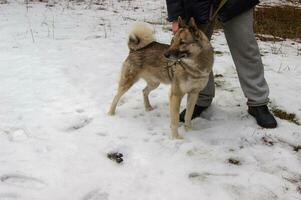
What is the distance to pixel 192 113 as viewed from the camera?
4.30 meters

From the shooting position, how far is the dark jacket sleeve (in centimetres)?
392

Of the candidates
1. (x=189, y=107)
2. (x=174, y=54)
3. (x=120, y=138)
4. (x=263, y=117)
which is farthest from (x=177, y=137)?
(x=263, y=117)

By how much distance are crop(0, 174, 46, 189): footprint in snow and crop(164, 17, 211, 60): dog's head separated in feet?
4.78

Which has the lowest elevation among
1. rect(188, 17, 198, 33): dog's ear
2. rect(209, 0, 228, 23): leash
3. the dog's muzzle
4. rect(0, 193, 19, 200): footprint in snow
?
rect(0, 193, 19, 200): footprint in snow

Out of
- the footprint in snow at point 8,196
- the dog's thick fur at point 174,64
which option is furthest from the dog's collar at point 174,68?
the footprint in snow at point 8,196

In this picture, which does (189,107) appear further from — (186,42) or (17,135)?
(17,135)

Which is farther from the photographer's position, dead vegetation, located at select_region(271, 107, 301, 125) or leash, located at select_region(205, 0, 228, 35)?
dead vegetation, located at select_region(271, 107, 301, 125)

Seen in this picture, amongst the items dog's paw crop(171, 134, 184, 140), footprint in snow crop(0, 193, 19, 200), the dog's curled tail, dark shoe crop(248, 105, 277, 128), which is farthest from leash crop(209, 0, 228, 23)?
footprint in snow crop(0, 193, 19, 200)

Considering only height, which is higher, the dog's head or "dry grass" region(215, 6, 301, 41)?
the dog's head

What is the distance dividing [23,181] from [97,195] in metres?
0.58

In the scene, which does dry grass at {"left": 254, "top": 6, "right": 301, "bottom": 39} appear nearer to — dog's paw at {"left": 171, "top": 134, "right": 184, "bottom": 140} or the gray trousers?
the gray trousers

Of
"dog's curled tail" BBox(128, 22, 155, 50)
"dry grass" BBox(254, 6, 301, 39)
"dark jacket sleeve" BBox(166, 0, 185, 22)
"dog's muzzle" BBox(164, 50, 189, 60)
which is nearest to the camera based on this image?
"dog's muzzle" BBox(164, 50, 189, 60)

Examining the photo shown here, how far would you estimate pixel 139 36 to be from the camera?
443cm

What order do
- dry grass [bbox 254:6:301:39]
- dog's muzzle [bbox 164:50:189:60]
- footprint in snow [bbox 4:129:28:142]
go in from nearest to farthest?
dog's muzzle [bbox 164:50:189:60] < footprint in snow [bbox 4:129:28:142] < dry grass [bbox 254:6:301:39]
